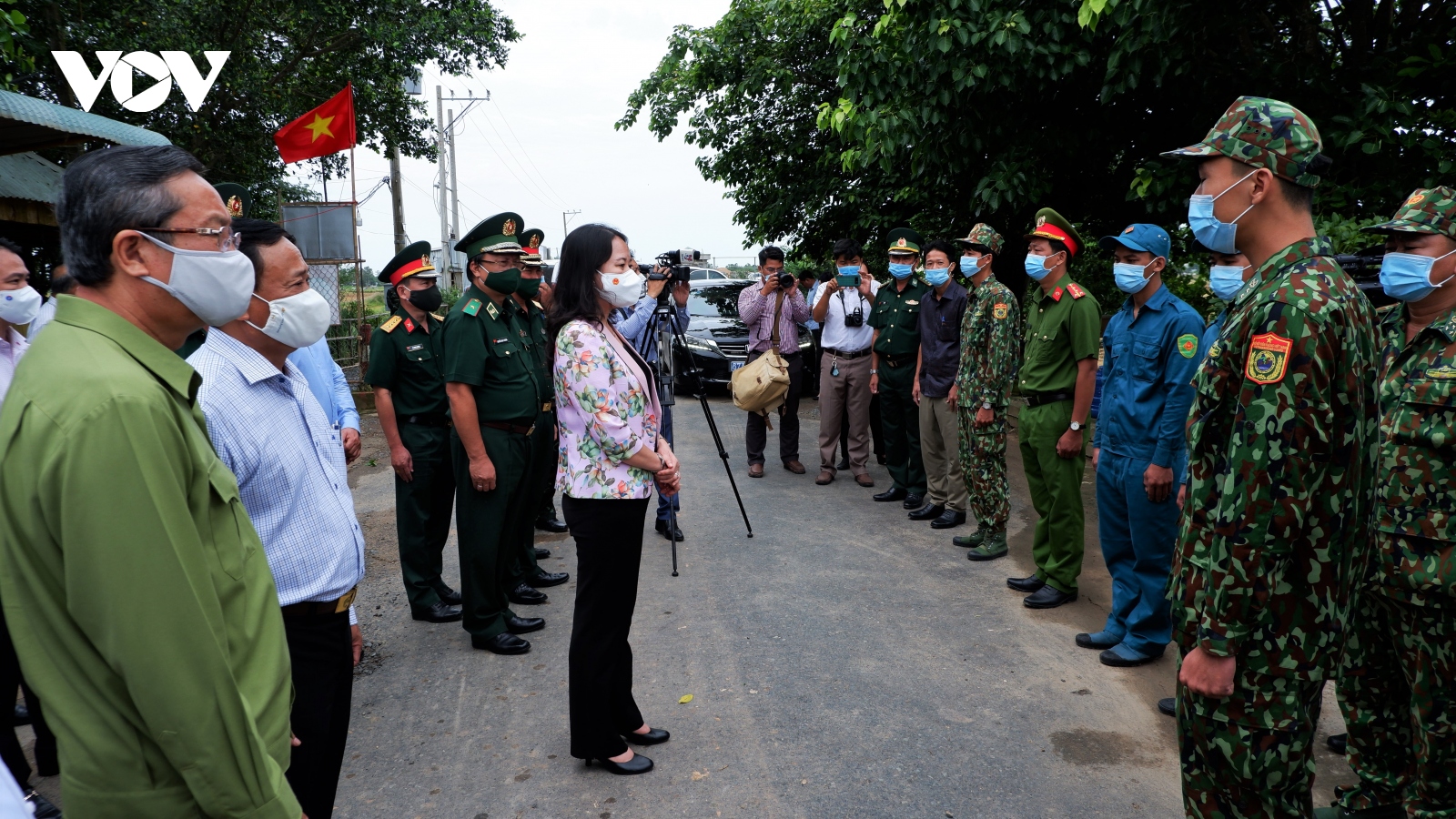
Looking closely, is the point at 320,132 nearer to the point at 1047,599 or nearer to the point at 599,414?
the point at 599,414

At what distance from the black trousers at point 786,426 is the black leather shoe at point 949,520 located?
6.78 feet

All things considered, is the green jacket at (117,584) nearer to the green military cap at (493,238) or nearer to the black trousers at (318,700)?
the black trousers at (318,700)

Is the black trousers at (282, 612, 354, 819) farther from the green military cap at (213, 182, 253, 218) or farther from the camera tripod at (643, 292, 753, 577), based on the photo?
the camera tripod at (643, 292, 753, 577)

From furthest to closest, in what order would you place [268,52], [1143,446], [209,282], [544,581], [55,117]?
1. [268,52]
2. [55,117]
3. [544,581]
4. [1143,446]
5. [209,282]

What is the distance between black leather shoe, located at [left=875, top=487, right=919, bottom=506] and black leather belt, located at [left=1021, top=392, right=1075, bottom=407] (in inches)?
96.8

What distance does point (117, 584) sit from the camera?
1.25 meters

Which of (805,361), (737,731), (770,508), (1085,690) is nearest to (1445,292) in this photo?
(1085,690)

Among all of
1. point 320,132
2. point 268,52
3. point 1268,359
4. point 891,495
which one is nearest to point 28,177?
point 320,132

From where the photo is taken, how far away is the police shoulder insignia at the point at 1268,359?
6.47ft

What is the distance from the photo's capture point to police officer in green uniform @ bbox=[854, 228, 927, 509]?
7.32 m

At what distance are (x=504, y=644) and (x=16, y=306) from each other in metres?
2.45

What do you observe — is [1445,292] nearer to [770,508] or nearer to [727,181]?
[770,508]

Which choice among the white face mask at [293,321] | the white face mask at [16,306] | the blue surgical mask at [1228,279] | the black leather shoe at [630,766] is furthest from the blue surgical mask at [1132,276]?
the white face mask at [16,306]

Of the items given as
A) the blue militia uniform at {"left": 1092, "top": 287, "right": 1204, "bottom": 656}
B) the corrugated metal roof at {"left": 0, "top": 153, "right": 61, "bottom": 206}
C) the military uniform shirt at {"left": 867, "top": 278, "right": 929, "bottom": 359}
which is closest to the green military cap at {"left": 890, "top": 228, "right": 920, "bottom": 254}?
the military uniform shirt at {"left": 867, "top": 278, "right": 929, "bottom": 359}
